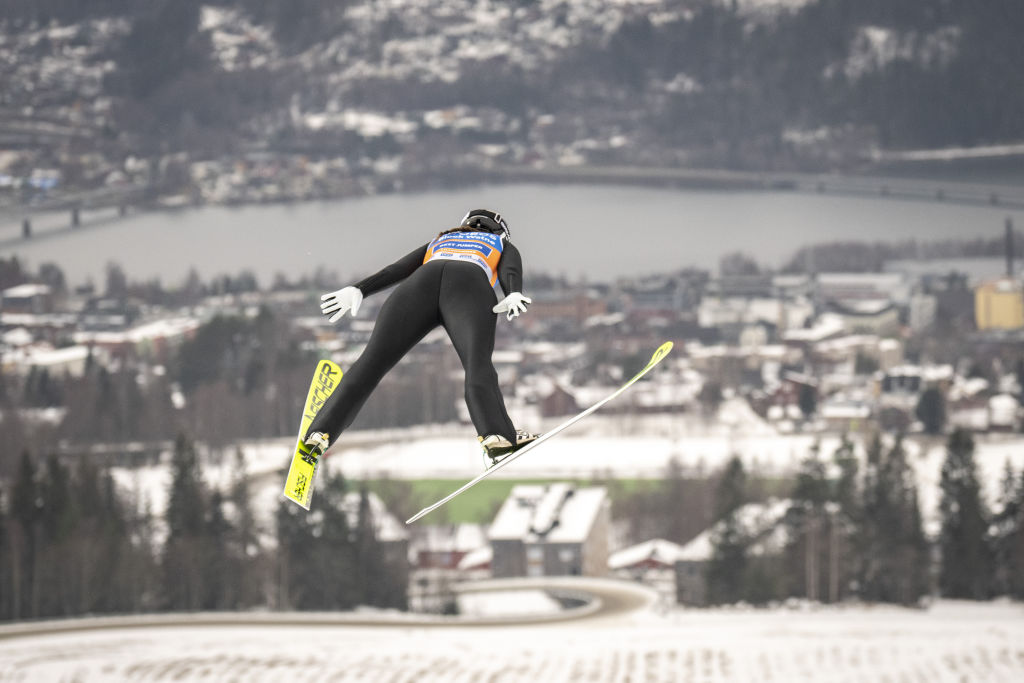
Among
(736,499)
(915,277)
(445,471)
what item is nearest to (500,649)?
(736,499)

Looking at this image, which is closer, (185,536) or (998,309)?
(185,536)

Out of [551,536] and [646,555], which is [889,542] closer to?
[646,555]

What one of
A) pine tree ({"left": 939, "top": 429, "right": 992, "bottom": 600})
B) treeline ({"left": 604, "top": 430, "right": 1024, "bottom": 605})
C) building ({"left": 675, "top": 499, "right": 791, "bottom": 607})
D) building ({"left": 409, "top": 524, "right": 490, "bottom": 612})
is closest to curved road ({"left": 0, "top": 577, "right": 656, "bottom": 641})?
building ({"left": 675, "top": 499, "right": 791, "bottom": 607})

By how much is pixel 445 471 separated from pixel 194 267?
55943mm

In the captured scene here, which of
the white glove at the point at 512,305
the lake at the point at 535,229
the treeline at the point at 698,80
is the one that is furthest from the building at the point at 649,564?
the treeline at the point at 698,80

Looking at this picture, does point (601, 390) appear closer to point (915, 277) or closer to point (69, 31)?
point (915, 277)

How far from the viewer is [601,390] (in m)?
67.8

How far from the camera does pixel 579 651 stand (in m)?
30.2

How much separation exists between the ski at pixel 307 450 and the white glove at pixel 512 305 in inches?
35.5

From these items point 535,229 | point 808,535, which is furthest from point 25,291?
point 808,535

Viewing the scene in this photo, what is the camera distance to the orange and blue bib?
6.08 m

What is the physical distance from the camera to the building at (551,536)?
4016 cm

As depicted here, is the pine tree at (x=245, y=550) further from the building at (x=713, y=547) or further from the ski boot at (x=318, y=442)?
the ski boot at (x=318, y=442)

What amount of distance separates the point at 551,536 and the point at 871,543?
8460mm
